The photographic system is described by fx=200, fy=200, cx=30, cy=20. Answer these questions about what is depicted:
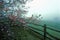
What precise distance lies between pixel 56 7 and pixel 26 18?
92 centimetres

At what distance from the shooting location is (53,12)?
570cm

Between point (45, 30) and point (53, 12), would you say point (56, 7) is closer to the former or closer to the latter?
point (53, 12)

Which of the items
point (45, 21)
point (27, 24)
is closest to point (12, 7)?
point (27, 24)

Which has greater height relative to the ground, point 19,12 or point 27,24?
point 19,12

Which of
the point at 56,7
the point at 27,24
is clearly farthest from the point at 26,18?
the point at 56,7

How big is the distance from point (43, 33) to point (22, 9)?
38.9 inches

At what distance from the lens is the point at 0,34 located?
18.5ft

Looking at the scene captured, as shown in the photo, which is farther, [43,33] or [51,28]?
[43,33]

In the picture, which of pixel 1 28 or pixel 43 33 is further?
pixel 43 33

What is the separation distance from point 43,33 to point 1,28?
128 cm

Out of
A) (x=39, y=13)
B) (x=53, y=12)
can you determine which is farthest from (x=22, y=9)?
(x=53, y=12)

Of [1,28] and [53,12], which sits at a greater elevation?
[53,12]

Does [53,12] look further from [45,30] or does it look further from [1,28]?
[1,28]

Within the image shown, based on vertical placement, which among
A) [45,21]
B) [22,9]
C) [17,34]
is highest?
[22,9]
